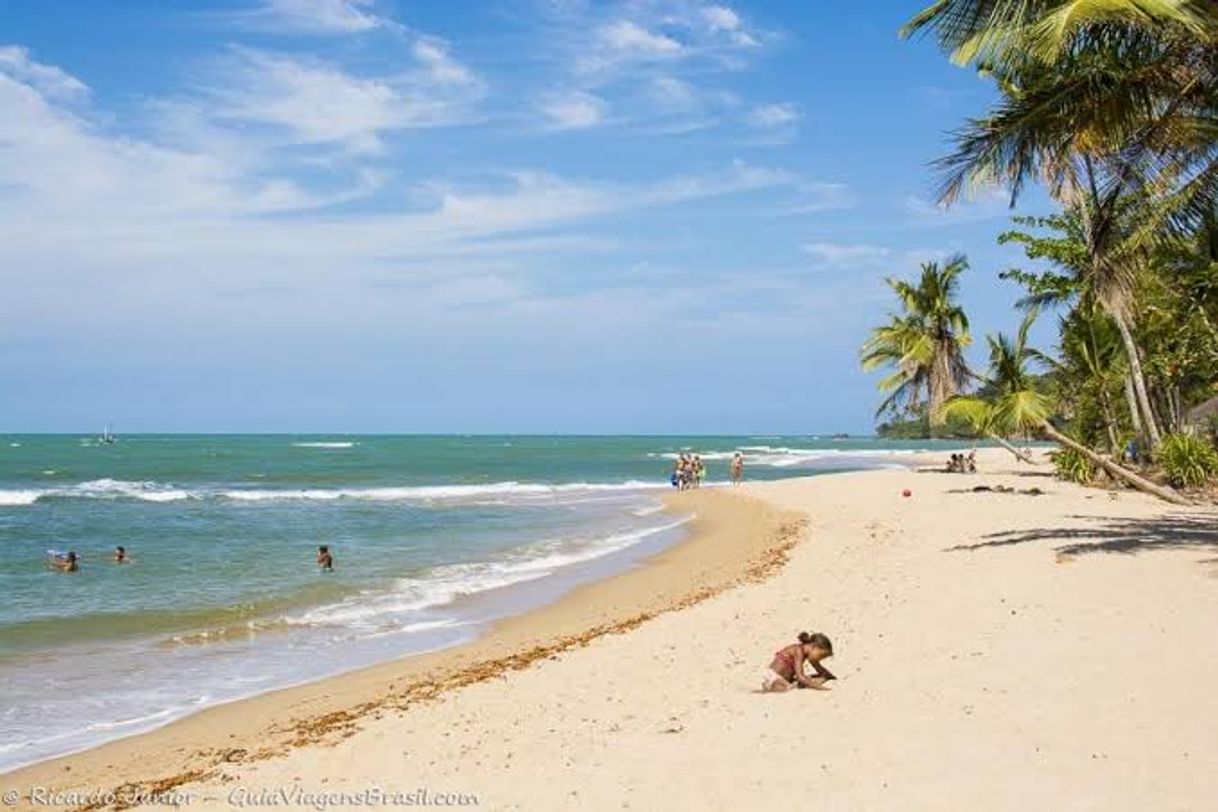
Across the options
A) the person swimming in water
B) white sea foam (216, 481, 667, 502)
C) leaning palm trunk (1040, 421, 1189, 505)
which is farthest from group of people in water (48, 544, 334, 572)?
white sea foam (216, 481, 667, 502)

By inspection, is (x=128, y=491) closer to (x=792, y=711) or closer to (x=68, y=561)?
(x=68, y=561)

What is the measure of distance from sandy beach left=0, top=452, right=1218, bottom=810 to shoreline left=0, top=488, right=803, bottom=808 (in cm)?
4

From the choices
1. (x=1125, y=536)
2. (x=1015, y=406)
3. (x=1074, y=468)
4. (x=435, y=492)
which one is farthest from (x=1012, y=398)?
(x=435, y=492)

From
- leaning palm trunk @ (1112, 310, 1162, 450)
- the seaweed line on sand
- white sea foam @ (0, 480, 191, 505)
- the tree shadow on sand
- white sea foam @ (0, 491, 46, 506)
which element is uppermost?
leaning palm trunk @ (1112, 310, 1162, 450)

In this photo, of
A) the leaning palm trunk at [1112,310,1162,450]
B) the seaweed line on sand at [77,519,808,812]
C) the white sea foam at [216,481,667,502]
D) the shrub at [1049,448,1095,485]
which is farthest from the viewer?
the white sea foam at [216,481,667,502]

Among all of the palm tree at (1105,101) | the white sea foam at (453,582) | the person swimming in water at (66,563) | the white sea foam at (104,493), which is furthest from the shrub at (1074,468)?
the white sea foam at (104,493)

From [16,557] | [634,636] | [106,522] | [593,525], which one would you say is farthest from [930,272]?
[106,522]

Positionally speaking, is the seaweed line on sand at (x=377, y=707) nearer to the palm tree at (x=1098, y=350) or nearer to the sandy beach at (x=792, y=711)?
the sandy beach at (x=792, y=711)

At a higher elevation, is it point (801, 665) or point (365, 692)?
point (801, 665)

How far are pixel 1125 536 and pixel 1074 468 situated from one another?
16206mm

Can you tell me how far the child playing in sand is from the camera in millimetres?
7551

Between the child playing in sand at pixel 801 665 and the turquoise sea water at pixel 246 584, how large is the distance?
218 inches

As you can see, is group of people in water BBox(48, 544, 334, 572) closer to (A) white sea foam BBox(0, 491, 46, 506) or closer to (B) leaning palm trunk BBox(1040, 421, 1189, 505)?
(B) leaning palm trunk BBox(1040, 421, 1189, 505)

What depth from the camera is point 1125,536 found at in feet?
46.1
